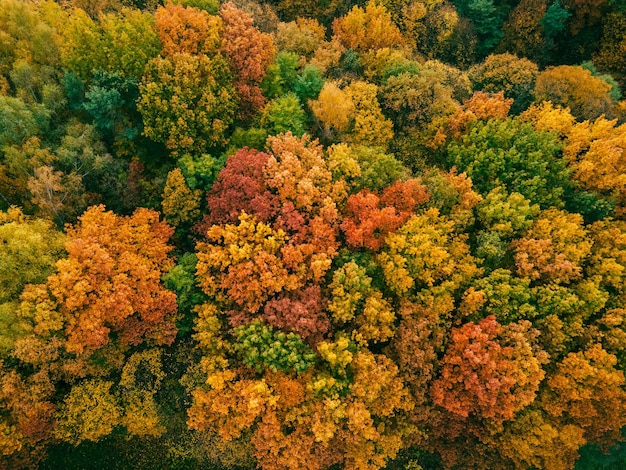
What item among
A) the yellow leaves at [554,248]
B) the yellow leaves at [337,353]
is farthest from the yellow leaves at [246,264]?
the yellow leaves at [554,248]

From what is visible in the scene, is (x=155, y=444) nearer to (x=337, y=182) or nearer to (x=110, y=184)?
(x=110, y=184)

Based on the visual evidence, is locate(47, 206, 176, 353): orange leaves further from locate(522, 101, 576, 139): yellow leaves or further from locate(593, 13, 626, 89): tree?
locate(593, 13, 626, 89): tree

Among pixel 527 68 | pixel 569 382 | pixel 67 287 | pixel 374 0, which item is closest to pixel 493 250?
pixel 569 382

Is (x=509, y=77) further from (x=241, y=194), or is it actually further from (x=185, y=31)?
(x=185, y=31)

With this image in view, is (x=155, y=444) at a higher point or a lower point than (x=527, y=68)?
lower

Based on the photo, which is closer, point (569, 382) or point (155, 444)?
point (569, 382)

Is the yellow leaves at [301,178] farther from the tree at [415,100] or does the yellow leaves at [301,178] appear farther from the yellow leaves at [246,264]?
the tree at [415,100]

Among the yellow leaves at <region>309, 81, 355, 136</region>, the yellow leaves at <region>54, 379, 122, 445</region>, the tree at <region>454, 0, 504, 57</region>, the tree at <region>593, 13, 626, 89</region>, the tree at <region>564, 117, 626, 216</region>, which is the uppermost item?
the tree at <region>593, 13, 626, 89</region>

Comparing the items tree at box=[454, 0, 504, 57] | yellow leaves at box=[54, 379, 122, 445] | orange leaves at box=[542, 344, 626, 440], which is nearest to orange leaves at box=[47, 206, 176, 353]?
yellow leaves at box=[54, 379, 122, 445]
